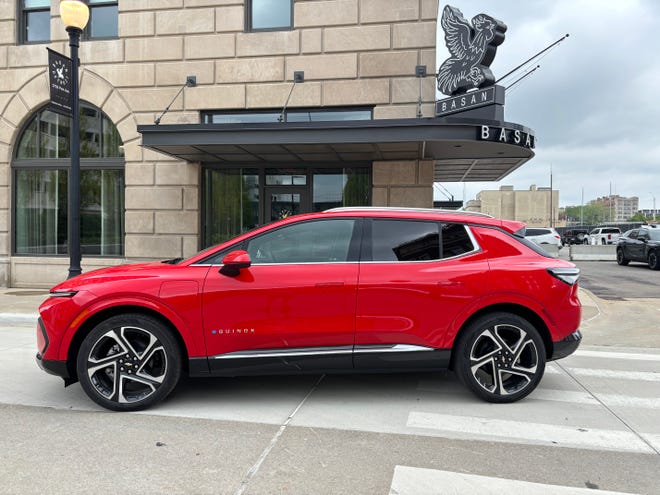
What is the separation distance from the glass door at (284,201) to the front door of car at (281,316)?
749 cm

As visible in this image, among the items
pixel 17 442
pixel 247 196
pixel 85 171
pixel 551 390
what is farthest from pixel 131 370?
pixel 85 171

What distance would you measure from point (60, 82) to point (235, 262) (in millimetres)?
6294

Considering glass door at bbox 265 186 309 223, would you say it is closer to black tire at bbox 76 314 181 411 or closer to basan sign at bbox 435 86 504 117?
basan sign at bbox 435 86 504 117

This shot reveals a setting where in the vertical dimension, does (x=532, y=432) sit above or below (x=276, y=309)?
below

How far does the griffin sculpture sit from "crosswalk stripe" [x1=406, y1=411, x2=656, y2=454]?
7745 mm

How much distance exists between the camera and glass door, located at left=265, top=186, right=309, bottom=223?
11.7 metres

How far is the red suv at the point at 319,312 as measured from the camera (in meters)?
4.20

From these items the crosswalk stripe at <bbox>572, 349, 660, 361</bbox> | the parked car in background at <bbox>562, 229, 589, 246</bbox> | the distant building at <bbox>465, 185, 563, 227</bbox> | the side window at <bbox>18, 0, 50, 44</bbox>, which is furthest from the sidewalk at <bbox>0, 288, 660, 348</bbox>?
the distant building at <bbox>465, 185, 563, 227</bbox>

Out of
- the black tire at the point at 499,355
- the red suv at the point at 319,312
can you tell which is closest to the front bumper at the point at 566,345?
the red suv at the point at 319,312

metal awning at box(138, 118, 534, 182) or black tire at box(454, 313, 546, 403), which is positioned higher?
metal awning at box(138, 118, 534, 182)

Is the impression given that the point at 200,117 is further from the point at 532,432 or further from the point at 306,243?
the point at 532,432

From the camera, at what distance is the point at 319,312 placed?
423 centimetres

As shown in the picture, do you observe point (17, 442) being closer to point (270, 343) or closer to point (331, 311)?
point (270, 343)

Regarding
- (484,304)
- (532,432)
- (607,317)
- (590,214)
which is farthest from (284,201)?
(590,214)
